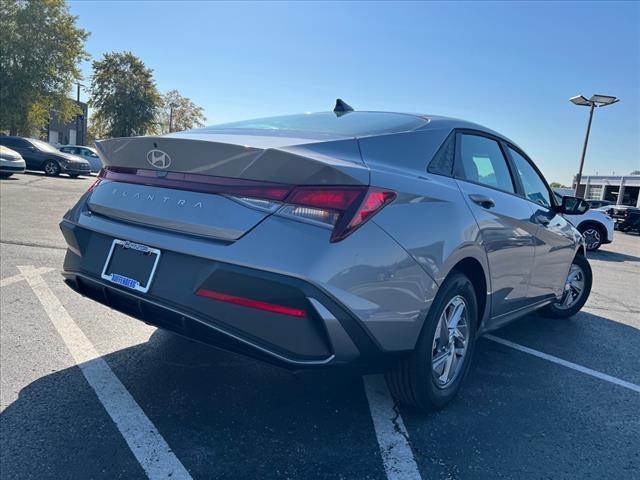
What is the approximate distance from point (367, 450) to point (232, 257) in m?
1.13

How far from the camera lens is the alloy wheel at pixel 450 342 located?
9.05ft

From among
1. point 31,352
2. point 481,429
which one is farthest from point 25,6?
point 481,429

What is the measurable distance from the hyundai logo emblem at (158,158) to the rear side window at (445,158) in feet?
4.32

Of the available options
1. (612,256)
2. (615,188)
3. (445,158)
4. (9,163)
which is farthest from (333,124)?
(615,188)

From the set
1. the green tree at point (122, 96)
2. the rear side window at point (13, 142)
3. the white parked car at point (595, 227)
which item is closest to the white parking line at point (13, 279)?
the white parked car at point (595, 227)

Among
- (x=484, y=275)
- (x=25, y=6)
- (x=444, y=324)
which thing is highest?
(x=25, y=6)

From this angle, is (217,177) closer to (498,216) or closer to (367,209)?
(367,209)

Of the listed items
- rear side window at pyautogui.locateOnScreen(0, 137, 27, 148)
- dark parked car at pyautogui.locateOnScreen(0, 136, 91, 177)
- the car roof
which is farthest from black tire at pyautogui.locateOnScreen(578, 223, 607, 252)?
rear side window at pyautogui.locateOnScreen(0, 137, 27, 148)

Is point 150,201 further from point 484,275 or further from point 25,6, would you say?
point 25,6

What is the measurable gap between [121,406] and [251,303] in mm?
1128

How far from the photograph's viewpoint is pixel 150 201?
2453 millimetres

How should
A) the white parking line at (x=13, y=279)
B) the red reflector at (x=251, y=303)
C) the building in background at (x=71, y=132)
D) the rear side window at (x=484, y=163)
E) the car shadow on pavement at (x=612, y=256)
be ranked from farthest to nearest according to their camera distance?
the building in background at (x=71, y=132)
the car shadow on pavement at (x=612, y=256)
the white parking line at (x=13, y=279)
the rear side window at (x=484, y=163)
the red reflector at (x=251, y=303)

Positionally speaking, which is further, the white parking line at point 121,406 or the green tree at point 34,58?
the green tree at point 34,58

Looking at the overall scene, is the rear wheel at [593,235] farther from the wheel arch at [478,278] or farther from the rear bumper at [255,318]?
the rear bumper at [255,318]
